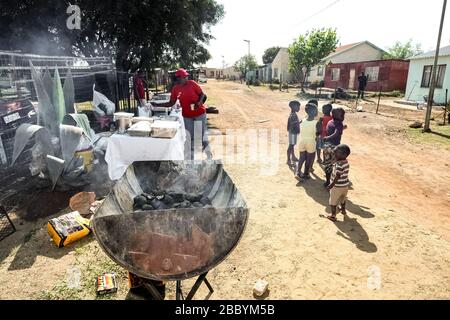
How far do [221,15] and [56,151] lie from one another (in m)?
14.6

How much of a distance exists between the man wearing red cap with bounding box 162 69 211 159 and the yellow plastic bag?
342 cm

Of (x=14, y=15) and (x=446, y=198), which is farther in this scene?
(x=14, y=15)

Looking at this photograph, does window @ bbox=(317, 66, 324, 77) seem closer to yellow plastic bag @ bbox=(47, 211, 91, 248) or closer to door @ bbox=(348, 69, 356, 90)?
door @ bbox=(348, 69, 356, 90)

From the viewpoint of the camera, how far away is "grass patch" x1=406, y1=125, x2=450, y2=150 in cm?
952

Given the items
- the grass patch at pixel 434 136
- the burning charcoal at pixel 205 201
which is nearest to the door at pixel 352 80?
the grass patch at pixel 434 136

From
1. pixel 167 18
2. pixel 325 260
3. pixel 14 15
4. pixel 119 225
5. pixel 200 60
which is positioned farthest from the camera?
pixel 200 60

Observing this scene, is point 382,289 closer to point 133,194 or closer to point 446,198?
point 133,194

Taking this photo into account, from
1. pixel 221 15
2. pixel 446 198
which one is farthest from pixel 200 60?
pixel 446 198

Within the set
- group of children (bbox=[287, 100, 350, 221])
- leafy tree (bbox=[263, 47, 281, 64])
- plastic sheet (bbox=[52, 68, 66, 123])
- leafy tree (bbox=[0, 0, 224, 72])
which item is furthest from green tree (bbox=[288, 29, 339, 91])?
leafy tree (bbox=[263, 47, 281, 64])

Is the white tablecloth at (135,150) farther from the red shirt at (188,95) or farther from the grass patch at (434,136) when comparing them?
the grass patch at (434,136)

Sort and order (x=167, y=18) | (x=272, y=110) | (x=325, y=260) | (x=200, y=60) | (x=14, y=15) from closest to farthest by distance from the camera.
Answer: (x=325, y=260) → (x=14, y=15) → (x=167, y=18) → (x=272, y=110) → (x=200, y=60)

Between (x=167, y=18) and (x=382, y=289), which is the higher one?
(x=167, y=18)

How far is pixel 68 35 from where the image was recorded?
13.3 m

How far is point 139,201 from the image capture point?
10.7 feet
